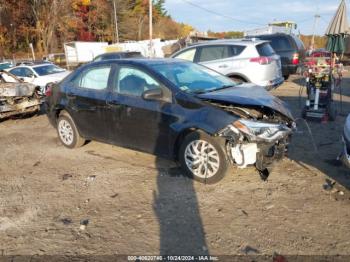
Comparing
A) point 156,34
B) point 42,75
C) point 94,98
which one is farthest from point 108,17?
point 94,98

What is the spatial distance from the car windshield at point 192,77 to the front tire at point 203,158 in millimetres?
772

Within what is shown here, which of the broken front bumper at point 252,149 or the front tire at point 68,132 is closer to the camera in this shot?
the broken front bumper at point 252,149

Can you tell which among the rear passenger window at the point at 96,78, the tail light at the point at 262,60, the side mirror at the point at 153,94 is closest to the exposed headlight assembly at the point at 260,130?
the side mirror at the point at 153,94

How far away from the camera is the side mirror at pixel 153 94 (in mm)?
4826

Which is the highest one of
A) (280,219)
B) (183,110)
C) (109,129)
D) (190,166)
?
(183,110)

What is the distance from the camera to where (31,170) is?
561 cm

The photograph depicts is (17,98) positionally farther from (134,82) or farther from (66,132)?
(134,82)

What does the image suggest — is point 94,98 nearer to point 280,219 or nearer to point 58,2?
point 280,219

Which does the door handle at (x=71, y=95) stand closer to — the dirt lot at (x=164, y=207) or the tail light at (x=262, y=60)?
the dirt lot at (x=164, y=207)

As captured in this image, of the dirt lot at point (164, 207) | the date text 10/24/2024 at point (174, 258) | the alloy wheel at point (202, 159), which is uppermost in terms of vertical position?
the alloy wheel at point (202, 159)

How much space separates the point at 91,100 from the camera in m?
5.82

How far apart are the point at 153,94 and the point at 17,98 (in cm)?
653

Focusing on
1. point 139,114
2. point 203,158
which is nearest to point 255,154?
point 203,158

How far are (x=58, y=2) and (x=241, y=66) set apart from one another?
4521 cm
